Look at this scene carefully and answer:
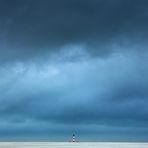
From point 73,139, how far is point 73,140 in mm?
191

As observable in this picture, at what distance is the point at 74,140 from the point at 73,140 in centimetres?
18

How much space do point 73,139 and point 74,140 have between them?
285mm

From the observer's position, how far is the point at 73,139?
73.4 m

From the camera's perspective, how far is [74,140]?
241 ft

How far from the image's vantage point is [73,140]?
73.4 metres
